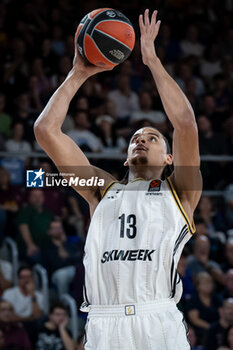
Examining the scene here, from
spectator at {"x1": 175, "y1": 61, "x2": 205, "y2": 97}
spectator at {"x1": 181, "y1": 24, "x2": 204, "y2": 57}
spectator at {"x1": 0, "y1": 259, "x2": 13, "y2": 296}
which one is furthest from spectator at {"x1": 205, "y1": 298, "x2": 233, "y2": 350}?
spectator at {"x1": 181, "y1": 24, "x2": 204, "y2": 57}

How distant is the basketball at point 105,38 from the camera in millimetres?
3893

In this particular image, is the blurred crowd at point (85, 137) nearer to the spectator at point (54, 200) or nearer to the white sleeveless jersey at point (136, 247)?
the spectator at point (54, 200)

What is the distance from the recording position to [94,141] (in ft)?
28.4

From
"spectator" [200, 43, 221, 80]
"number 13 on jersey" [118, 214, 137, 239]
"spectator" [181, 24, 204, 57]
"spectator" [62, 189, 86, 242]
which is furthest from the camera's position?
"spectator" [181, 24, 204, 57]

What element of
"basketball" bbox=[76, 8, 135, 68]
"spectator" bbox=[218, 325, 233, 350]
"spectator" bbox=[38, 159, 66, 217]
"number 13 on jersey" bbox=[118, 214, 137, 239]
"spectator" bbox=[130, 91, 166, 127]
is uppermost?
"spectator" bbox=[130, 91, 166, 127]

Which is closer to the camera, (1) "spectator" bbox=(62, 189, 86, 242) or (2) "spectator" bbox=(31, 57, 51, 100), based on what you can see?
(1) "spectator" bbox=(62, 189, 86, 242)

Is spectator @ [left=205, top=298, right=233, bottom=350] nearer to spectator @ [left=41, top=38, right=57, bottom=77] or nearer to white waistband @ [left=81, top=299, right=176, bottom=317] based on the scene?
white waistband @ [left=81, top=299, right=176, bottom=317]

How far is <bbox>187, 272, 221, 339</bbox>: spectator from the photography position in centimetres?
727

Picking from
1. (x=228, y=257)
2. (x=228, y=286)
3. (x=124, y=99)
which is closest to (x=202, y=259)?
(x=228, y=257)

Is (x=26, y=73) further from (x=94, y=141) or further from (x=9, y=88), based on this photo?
(x=94, y=141)

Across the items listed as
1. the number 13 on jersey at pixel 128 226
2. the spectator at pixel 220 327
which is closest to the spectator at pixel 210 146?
the spectator at pixel 220 327

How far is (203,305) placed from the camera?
739 centimetres

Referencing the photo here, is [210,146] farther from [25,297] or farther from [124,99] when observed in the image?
[25,297]

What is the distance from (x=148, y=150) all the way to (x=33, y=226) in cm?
397
